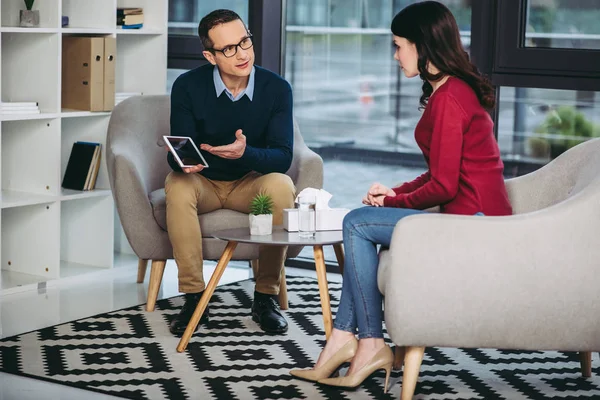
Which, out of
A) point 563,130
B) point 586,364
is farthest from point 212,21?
point 586,364

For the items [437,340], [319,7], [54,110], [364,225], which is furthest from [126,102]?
[437,340]

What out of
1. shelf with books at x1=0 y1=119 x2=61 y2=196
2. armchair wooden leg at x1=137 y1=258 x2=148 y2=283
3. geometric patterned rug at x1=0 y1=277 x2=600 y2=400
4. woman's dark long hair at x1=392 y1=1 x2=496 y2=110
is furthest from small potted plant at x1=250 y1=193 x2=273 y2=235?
shelf with books at x1=0 y1=119 x2=61 y2=196

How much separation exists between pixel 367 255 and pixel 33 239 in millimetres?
2016

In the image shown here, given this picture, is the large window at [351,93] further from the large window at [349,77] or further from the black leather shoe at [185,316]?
the black leather shoe at [185,316]

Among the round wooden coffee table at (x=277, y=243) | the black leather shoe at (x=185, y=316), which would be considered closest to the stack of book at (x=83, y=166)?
the black leather shoe at (x=185, y=316)

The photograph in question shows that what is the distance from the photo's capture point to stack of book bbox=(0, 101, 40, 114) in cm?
404

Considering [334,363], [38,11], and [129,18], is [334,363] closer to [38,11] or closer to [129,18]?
[38,11]

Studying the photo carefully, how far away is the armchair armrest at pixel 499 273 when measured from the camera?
8.48 ft

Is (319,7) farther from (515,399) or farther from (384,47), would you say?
(515,399)

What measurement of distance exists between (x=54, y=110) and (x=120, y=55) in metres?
0.65

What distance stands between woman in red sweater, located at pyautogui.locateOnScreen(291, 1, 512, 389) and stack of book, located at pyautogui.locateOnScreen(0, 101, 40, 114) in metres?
1.84

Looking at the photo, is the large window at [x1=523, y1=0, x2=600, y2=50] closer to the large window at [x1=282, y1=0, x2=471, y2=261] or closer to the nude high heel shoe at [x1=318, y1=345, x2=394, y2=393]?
the large window at [x1=282, y1=0, x2=471, y2=261]

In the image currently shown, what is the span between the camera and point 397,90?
4.68 m

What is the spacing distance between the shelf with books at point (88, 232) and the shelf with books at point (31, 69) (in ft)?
1.77
